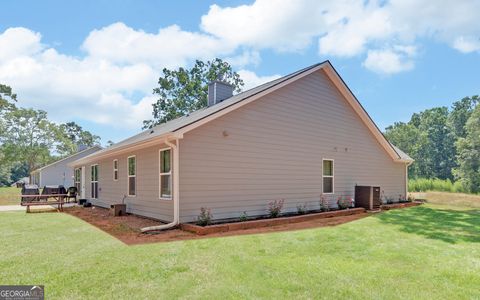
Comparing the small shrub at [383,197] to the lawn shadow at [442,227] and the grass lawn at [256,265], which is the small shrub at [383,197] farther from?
the grass lawn at [256,265]

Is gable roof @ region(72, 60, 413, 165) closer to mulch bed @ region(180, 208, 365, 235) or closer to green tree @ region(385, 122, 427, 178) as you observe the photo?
mulch bed @ region(180, 208, 365, 235)

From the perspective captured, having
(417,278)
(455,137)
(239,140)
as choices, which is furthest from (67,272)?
(455,137)

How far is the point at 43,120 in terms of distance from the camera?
149ft

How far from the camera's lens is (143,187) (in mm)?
10117

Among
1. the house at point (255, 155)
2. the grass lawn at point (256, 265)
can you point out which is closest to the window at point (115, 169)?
the house at point (255, 155)

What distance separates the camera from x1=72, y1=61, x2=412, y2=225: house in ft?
27.4

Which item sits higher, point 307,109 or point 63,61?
point 63,61

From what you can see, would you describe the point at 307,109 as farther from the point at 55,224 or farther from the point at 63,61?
the point at 63,61

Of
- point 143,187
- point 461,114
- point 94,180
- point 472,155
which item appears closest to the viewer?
point 143,187

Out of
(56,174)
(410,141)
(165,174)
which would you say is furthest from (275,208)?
(410,141)

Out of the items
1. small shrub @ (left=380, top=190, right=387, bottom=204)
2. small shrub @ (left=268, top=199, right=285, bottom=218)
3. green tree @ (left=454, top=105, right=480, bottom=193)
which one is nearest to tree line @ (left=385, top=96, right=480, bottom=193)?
green tree @ (left=454, top=105, right=480, bottom=193)

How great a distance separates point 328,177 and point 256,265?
8.09 m

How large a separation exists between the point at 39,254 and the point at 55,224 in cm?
406

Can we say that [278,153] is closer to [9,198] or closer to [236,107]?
[236,107]
